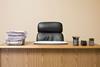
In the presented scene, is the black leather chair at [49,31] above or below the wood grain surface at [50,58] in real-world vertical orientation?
above

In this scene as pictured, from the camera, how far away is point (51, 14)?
162 inches

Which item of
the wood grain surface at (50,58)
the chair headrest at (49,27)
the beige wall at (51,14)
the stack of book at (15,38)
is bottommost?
Result: the wood grain surface at (50,58)

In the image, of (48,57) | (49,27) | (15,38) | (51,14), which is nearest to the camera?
(48,57)

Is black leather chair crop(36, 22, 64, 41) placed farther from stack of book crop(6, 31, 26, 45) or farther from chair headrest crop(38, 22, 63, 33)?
stack of book crop(6, 31, 26, 45)

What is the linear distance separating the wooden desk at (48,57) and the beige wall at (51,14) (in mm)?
1993

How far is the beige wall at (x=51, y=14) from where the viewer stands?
4.09 metres

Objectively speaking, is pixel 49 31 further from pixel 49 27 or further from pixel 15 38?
pixel 15 38

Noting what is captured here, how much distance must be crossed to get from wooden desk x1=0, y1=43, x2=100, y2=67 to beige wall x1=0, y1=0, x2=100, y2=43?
1.99 metres

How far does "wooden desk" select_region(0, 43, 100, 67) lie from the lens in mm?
2137

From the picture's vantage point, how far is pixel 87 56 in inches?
84.3

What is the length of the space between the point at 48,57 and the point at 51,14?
6.85ft

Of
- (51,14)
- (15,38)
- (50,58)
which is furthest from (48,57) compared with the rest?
(51,14)

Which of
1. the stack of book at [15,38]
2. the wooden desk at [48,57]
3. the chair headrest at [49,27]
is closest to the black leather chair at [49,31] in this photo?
the chair headrest at [49,27]

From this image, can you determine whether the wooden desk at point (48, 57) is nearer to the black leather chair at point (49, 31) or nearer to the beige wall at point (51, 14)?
the black leather chair at point (49, 31)
